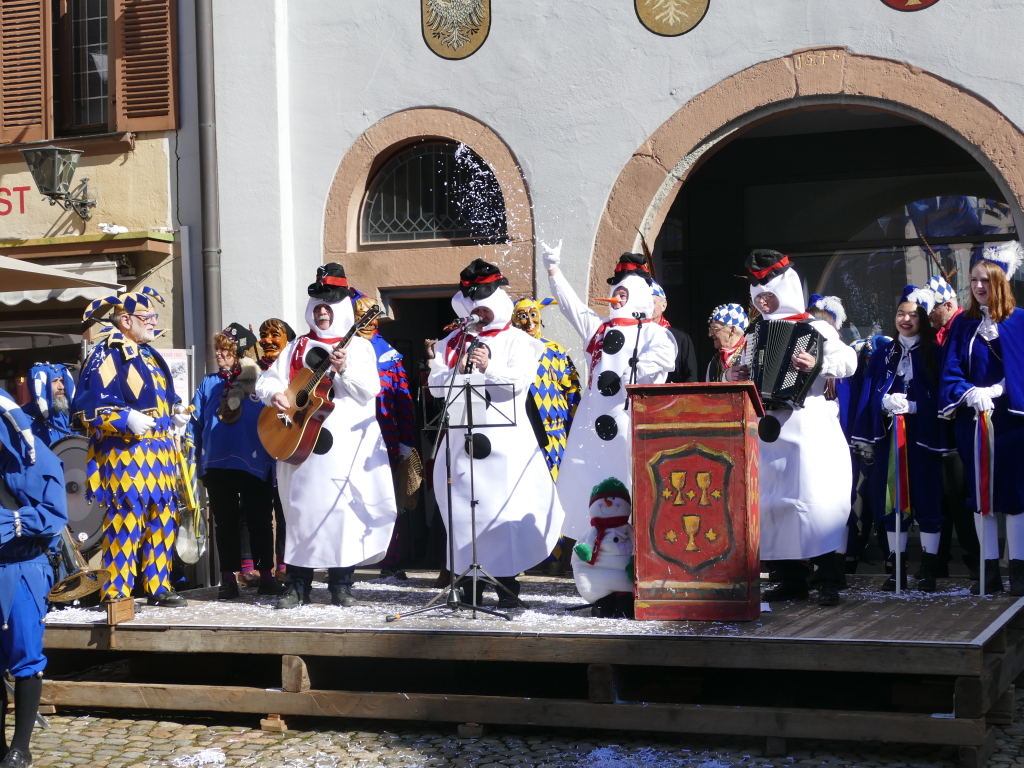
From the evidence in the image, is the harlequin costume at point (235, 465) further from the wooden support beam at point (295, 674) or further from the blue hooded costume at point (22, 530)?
the blue hooded costume at point (22, 530)

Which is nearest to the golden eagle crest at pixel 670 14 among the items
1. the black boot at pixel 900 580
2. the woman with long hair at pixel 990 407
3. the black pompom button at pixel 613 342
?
the black pompom button at pixel 613 342

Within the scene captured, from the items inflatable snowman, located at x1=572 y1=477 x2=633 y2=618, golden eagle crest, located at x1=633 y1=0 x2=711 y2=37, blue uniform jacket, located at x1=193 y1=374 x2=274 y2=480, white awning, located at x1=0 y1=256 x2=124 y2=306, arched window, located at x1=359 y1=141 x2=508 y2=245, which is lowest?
inflatable snowman, located at x1=572 y1=477 x2=633 y2=618

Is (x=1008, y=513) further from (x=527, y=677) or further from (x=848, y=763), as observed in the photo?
(x=527, y=677)

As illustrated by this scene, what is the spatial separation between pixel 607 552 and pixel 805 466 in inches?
44.5

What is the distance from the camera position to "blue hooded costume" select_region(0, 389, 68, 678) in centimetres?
547

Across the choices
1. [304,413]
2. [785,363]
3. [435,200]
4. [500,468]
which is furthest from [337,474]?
[435,200]

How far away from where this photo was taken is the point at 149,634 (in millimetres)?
6836

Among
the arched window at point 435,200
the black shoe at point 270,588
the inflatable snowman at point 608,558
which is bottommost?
the black shoe at point 270,588

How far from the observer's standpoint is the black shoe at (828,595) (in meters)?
6.79

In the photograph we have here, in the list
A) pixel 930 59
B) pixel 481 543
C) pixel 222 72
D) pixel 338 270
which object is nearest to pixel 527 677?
pixel 481 543

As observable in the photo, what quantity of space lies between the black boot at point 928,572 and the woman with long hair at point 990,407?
26cm

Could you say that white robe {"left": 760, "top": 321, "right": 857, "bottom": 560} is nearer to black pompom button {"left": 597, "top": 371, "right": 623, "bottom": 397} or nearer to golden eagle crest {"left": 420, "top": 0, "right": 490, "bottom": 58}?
black pompom button {"left": 597, "top": 371, "right": 623, "bottom": 397}

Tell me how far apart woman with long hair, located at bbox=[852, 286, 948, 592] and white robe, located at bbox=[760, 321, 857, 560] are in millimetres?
821

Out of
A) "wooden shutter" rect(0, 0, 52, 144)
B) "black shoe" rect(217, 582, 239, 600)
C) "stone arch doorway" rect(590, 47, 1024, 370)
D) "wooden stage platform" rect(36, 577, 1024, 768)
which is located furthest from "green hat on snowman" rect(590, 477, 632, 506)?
"wooden shutter" rect(0, 0, 52, 144)
